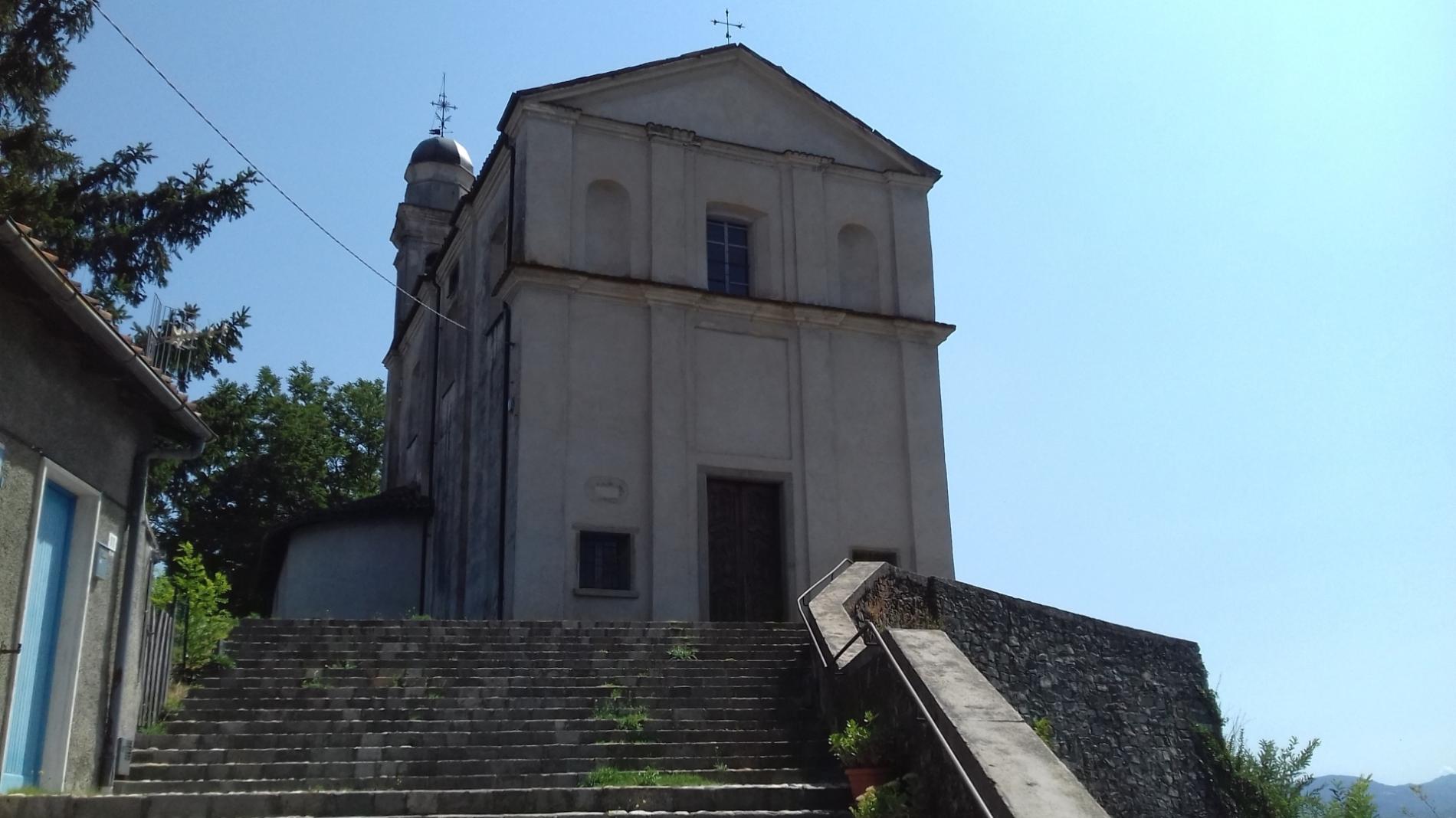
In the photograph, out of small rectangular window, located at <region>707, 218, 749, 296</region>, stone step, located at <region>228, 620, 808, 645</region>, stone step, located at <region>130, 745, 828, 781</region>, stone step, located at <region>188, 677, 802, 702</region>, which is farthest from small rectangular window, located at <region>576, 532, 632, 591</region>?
Result: stone step, located at <region>130, 745, 828, 781</region>

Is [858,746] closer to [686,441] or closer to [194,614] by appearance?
[194,614]

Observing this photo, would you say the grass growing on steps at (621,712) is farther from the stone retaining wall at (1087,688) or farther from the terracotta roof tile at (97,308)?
the terracotta roof tile at (97,308)

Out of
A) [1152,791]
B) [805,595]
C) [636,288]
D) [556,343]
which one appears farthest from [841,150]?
[1152,791]

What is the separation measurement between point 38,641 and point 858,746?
5.72 meters

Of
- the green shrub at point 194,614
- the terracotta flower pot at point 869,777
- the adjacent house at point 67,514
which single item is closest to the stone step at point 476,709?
the green shrub at point 194,614

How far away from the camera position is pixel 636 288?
19688mm

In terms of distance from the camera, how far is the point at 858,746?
940cm

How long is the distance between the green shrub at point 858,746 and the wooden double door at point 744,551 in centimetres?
916

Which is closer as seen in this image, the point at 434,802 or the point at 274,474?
the point at 434,802

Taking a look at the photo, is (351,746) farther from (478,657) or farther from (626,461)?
(626,461)

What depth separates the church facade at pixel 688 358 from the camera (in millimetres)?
18609

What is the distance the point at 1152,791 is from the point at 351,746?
9.35m

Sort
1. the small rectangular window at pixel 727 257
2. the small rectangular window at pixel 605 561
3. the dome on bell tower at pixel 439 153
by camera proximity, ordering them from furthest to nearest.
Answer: the dome on bell tower at pixel 439 153 < the small rectangular window at pixel 727 257 < the small rectangular window at pixel 605 561

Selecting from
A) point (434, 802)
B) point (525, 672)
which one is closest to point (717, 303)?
point (525, 672)
